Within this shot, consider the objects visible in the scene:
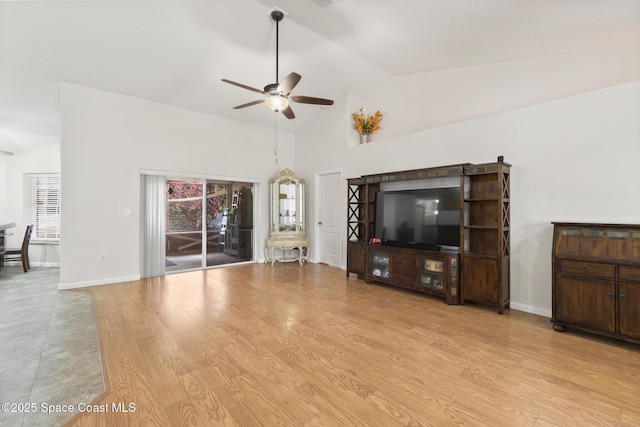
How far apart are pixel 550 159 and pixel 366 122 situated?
3235 mm

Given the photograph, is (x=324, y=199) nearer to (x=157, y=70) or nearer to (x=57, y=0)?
(x=157, y=70)

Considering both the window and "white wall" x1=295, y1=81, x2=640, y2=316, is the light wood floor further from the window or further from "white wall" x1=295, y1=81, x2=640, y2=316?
the window

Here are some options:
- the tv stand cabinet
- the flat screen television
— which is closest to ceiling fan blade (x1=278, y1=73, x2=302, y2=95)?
the flat screen television

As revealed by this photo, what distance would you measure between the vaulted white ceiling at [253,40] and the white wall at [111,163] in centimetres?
35

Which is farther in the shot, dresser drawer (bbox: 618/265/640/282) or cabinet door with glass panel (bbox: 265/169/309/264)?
cabinet door with glass panel (bbox: 265/169/309/264)

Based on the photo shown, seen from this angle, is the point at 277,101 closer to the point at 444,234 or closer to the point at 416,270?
the point at 444,234

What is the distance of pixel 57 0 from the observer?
3.09m

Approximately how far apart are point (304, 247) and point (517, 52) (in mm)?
5402

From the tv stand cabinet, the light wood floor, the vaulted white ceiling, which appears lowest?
the light wood floor

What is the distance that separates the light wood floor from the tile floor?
0.15 m

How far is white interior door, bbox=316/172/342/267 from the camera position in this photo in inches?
251

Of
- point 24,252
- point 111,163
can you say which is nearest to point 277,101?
point 111,163

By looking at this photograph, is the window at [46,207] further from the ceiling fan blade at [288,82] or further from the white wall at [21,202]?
the ceiling fan blade at [288,82]

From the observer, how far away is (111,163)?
493 centimetres
